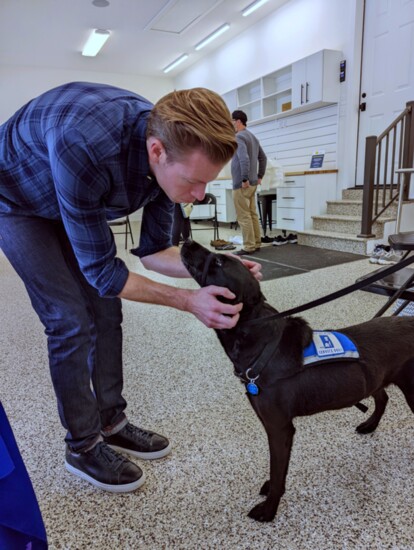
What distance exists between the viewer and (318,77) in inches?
205

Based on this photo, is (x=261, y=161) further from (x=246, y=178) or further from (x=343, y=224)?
(x=343, y=224)

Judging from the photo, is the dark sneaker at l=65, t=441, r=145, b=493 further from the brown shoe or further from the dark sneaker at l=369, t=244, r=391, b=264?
the brown shoe

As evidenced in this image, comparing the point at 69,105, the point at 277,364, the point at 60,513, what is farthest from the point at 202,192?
the point at 60,513

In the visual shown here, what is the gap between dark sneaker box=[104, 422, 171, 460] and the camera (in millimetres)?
1280

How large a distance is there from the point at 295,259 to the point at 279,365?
3.49 metres

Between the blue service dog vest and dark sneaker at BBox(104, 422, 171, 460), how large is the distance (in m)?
0.66

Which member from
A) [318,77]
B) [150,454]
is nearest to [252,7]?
[318,77]

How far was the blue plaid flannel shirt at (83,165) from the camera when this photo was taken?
32.9 inches

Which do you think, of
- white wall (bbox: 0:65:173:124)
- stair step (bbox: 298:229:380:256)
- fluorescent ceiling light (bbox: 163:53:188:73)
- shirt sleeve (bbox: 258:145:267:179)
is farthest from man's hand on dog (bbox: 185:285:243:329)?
white wall (bbox: 0:65:173:124)

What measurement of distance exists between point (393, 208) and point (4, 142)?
4.60 meters

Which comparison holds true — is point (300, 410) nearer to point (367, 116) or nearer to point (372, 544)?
point (372, 544)

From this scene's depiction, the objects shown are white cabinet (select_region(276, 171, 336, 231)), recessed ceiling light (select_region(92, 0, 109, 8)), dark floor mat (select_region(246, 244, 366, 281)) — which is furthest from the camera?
recessed ceiling light (select_region(92, 0, 109, 8))

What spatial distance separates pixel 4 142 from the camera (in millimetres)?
981

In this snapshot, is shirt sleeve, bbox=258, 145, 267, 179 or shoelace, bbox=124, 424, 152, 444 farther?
shirt sleeve, bbox=258, 145, 267, 179
